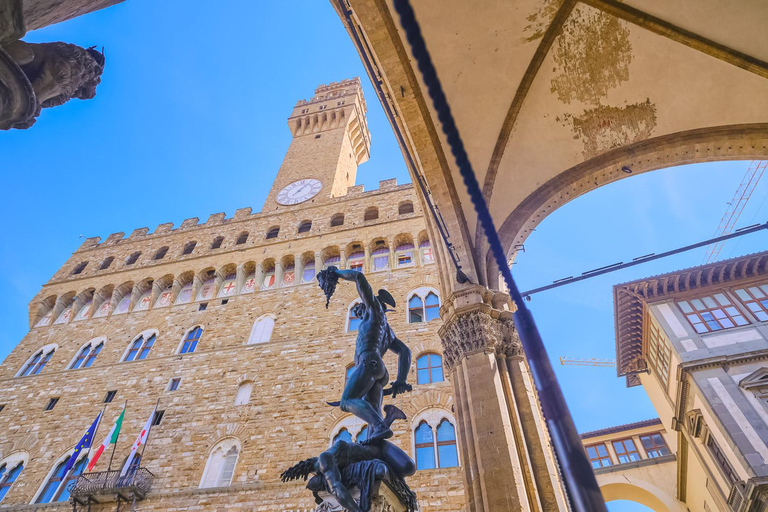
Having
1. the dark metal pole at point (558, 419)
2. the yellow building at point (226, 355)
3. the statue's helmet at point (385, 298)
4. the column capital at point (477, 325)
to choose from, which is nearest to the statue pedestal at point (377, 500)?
the dark metal pole at point (558, 419)

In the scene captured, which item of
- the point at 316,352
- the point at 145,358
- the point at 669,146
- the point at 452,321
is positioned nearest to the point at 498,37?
the point at 669,146

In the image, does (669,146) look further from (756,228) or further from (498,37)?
(498,37)

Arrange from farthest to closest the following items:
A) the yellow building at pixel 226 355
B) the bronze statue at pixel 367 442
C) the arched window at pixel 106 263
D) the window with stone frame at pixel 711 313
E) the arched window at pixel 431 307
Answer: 1. the arched window at pixel 106 263
2. the arched window at pixel 431 307
3. the window with stone frame at pixel 711 313
4. the yellow building at pixel 226 355
5. the bronze statue at pixel 367 442

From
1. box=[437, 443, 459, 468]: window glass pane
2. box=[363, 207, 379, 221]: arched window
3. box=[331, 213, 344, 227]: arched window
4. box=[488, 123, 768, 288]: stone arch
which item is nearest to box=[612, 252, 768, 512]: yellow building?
box=[437, 443, 459, 468]: window glass pane

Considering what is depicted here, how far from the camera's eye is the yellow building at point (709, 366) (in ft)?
34.7

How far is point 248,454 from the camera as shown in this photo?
1143 centimetres

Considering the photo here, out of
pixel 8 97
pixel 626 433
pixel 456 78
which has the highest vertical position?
pixel 626 433

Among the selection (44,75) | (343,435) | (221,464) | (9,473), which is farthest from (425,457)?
(9,473)

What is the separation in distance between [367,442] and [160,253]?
18663mm

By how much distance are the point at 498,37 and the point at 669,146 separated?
9.78 ft

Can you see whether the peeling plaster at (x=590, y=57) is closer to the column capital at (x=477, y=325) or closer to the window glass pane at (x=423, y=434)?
the column capital at (x=477, y=325)

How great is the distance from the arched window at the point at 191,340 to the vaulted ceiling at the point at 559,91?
35.7 ft

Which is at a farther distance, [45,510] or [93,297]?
[93,297]

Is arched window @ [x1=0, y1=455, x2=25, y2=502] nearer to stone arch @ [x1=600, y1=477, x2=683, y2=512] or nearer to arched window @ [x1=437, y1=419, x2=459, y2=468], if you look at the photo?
arched window @ [x1=437, y1=419, x2=459, y2=468]
